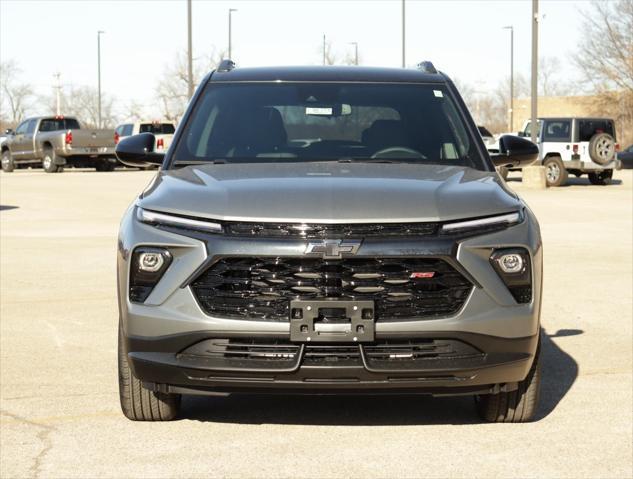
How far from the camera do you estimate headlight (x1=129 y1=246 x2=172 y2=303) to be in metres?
5.04

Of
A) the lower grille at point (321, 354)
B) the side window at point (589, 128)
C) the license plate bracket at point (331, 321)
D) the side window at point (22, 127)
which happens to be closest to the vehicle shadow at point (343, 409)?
the lower grille at point (321, 354)

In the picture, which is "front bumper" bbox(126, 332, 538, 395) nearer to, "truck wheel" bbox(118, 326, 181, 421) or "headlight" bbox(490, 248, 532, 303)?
"headlight" bbox(490, 248, 532, 303)

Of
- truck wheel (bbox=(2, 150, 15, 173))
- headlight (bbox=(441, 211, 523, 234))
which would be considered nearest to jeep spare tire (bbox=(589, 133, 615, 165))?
truck wheel (bbox=(2, 150, 15, 173))

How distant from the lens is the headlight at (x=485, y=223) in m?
5.03

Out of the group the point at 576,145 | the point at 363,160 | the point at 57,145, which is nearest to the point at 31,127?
the point at 57,145

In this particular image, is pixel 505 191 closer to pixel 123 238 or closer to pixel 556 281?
pixel 123 238

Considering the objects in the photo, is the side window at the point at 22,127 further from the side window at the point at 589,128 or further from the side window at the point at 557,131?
the side window at the point at 589,128

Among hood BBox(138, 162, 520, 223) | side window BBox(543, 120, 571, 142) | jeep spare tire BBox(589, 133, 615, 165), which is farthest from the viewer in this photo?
side window BBox(543, 120, 571, 142)

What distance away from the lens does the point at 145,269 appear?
5.08m

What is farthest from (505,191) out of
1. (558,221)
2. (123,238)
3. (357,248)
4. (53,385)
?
(558,221)

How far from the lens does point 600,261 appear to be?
42.5 feet

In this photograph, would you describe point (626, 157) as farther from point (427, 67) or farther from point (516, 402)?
point (516, 402)

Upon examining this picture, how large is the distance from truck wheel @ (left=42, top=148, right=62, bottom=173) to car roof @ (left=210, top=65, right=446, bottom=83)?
3319 centimetres

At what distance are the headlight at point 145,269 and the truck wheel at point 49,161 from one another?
115ft
